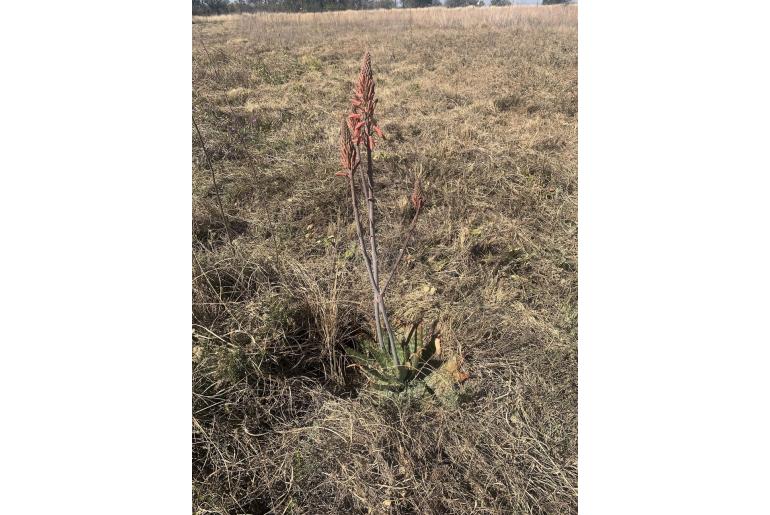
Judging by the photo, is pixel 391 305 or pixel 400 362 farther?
pixel 391 305

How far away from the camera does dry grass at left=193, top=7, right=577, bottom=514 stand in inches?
48.9

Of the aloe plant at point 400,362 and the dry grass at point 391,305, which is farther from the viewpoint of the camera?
the aloe plant at point 400,362

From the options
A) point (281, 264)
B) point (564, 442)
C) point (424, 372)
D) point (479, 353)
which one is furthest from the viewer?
point (281, 264)

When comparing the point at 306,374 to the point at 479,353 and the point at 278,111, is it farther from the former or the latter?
the point at 278,111

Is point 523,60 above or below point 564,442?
above

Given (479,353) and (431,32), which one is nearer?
(479,353)

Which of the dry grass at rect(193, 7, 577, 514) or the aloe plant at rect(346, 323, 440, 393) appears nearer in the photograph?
the dry grass at rect(193, 7, 577, 514)

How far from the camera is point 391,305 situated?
1.82 m

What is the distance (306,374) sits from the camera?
1550 millimetres

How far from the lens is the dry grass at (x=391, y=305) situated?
1.24m

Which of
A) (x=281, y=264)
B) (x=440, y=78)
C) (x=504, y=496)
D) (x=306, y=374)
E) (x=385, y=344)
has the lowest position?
(x=504, y=496)

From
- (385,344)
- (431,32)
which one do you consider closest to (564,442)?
(385,344)
